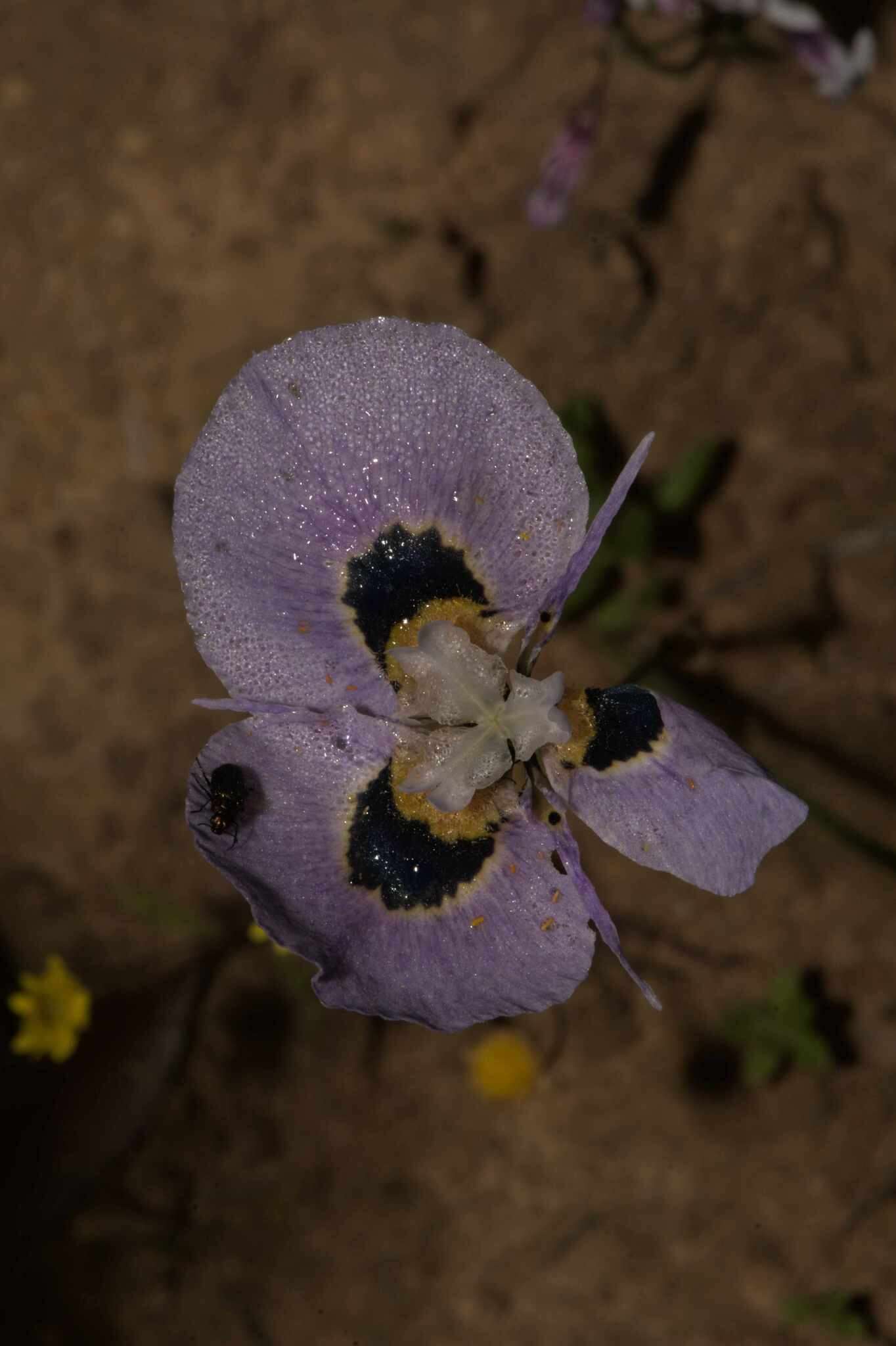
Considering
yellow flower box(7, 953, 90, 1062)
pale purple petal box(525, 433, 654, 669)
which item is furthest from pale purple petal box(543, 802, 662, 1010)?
yellow flower box(7, 953, 90, 1062)

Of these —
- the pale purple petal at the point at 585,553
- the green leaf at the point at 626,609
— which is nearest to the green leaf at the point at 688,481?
the green leaf at the point at 626,609

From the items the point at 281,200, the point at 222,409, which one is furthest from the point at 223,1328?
the point at 281,200

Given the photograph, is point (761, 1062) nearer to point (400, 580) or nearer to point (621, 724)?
point (621, 724)

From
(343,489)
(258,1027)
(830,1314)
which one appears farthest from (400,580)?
(830,1314)

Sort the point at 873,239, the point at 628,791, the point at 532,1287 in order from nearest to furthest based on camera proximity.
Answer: the point at 628,791, the point at 873,239, the point at 532,1287

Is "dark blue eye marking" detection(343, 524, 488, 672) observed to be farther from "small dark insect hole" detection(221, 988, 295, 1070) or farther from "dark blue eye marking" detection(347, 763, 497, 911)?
"small dark insect hole" detection(221, 988, 295, 1070)

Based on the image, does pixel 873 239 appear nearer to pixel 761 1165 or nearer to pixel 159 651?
pixel 159 651
